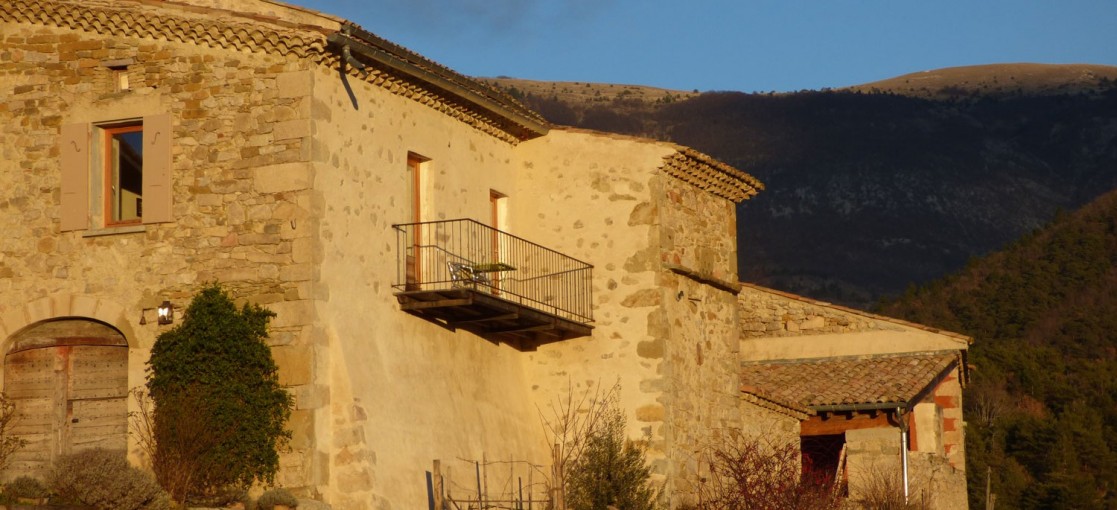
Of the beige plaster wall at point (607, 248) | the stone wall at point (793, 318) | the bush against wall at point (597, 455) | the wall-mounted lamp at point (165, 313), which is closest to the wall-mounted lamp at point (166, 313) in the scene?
the wall-mounted lamp at point (165, 313)

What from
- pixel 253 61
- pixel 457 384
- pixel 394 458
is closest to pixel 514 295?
pixel 457 384

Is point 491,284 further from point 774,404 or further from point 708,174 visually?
point 774,404

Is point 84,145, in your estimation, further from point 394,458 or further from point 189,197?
point 394,458

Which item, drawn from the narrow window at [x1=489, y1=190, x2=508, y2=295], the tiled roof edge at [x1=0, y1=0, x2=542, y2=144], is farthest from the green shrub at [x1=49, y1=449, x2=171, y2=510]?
the narrow window at [x1=489, y1=190, x2=508, y2=295]

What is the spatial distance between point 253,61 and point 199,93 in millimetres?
823

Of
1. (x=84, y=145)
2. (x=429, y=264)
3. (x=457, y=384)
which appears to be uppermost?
(x=84, y=145)

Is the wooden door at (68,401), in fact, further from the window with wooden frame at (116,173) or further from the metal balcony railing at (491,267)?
the metal balcony railing at (491,267)

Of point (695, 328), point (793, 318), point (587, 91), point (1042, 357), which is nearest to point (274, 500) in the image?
point (695, 328)

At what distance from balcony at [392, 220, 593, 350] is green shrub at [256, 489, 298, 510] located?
11.5 ft

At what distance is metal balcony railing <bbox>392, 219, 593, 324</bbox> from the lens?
21.7m

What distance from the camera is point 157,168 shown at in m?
20.0

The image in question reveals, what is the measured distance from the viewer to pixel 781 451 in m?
24.9

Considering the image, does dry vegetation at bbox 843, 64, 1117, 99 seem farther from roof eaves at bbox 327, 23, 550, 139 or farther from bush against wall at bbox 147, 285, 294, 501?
bush against wall at bbox 147, 285, 294, 501

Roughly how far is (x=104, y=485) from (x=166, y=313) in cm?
280
